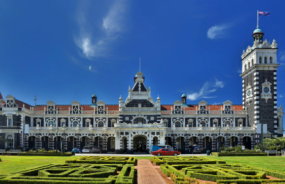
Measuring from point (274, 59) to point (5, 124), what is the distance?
73.2 metres

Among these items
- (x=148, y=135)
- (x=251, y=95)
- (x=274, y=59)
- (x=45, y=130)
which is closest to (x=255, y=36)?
(x=274, y=59)

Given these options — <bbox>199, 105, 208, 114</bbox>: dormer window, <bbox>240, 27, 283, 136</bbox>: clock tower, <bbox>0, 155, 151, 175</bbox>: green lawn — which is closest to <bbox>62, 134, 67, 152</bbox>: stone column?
<bbox>0, 155, 151, 175</bbox>: green lawn

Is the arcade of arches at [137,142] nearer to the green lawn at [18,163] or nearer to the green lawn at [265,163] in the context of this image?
the green lawn at [265,163]

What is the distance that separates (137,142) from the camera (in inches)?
2808

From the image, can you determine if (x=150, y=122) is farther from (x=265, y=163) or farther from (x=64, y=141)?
(x=265, y=163)

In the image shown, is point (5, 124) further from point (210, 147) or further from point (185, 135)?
point (210, 147)

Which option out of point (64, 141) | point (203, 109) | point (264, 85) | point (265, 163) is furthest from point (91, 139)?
point (264, 85)

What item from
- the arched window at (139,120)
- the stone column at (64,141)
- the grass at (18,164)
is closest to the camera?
the grass at (18,164)

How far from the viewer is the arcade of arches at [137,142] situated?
68688 mm

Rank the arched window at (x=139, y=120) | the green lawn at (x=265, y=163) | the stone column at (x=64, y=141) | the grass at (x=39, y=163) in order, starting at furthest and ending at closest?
the arched window at (x=139, y=120)
the stone column at (x=64, y=141)
the green lawn at (x=265, y=163)
the grass at (x=39, y=163)

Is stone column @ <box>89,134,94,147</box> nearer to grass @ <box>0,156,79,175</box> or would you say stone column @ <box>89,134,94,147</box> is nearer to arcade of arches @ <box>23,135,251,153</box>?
arcade of arches @ <box>23,135,251,153</box>

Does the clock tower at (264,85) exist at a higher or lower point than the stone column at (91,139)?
higher

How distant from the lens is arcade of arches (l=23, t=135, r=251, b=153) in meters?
68.7

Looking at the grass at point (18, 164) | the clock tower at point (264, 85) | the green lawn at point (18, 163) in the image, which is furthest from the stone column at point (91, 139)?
the clock tower at point (264, 85)
